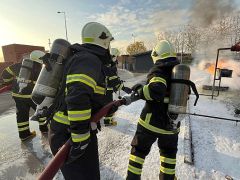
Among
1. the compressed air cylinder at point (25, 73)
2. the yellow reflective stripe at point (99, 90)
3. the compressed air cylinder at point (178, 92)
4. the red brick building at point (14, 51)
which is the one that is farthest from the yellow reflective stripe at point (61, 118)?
the red brick building at point (14, 51)

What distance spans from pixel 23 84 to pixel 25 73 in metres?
0.24

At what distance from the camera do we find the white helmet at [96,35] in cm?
215

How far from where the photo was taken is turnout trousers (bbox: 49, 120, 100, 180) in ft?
6.79

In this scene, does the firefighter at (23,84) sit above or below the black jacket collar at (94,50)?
below

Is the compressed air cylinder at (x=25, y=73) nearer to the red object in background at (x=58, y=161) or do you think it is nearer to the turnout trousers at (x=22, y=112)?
the turnout trousers at (x=22, y=112)

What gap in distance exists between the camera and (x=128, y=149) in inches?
163

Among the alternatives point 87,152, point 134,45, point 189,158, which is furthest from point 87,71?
point 134,45

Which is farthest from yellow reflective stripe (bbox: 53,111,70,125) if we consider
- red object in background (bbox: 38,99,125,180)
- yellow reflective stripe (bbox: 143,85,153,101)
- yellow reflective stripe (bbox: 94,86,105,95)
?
yellow reflective stripe (bbox: 143,85,153,101)

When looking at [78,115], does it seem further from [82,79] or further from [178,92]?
[178,92]

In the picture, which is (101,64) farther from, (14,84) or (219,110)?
(219,110)

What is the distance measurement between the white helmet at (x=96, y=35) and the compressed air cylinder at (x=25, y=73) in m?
2.59

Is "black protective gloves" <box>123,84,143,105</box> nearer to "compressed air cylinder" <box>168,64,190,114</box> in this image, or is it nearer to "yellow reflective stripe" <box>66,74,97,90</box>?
"compressed air cylinder" <box>168,64,190,114</box>

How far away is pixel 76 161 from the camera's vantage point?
6.77 ft

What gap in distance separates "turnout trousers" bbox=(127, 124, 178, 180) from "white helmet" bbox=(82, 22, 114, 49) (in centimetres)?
133
